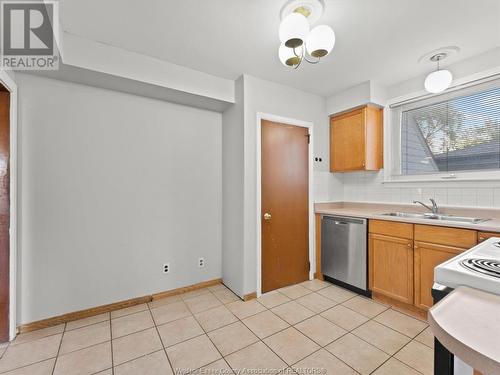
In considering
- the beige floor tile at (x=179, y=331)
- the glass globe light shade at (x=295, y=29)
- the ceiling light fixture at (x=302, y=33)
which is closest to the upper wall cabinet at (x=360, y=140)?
the ceiling light fixture at (x=302, y=33)

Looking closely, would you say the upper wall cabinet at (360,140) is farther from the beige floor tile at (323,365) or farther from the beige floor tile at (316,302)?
the beige floor tile at (323,365)

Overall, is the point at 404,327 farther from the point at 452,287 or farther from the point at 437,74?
the point at 437,74

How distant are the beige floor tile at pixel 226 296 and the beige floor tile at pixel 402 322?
1414 mm

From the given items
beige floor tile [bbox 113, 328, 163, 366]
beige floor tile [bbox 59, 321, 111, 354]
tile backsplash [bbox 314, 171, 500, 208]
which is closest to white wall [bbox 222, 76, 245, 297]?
beige floor tile [bbox 113, 328, 163, 366]

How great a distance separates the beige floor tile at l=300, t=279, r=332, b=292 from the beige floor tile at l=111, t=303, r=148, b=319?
183 centimetres

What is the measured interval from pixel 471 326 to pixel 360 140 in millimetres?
2680

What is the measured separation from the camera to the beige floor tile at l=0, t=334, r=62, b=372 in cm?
166

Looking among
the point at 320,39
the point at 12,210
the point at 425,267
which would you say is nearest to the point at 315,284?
the point at 425,267

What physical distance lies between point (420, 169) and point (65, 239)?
3.85 metres

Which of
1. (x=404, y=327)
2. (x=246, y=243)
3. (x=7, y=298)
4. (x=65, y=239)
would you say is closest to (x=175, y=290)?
(x=246, y=243)

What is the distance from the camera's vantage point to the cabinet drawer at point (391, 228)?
7.45 feet

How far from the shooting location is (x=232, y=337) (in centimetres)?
194

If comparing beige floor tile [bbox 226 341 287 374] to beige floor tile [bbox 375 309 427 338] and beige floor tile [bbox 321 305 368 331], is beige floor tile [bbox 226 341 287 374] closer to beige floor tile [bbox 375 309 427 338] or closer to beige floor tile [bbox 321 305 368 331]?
beige floor tile [bbox 321 305 368 331]
